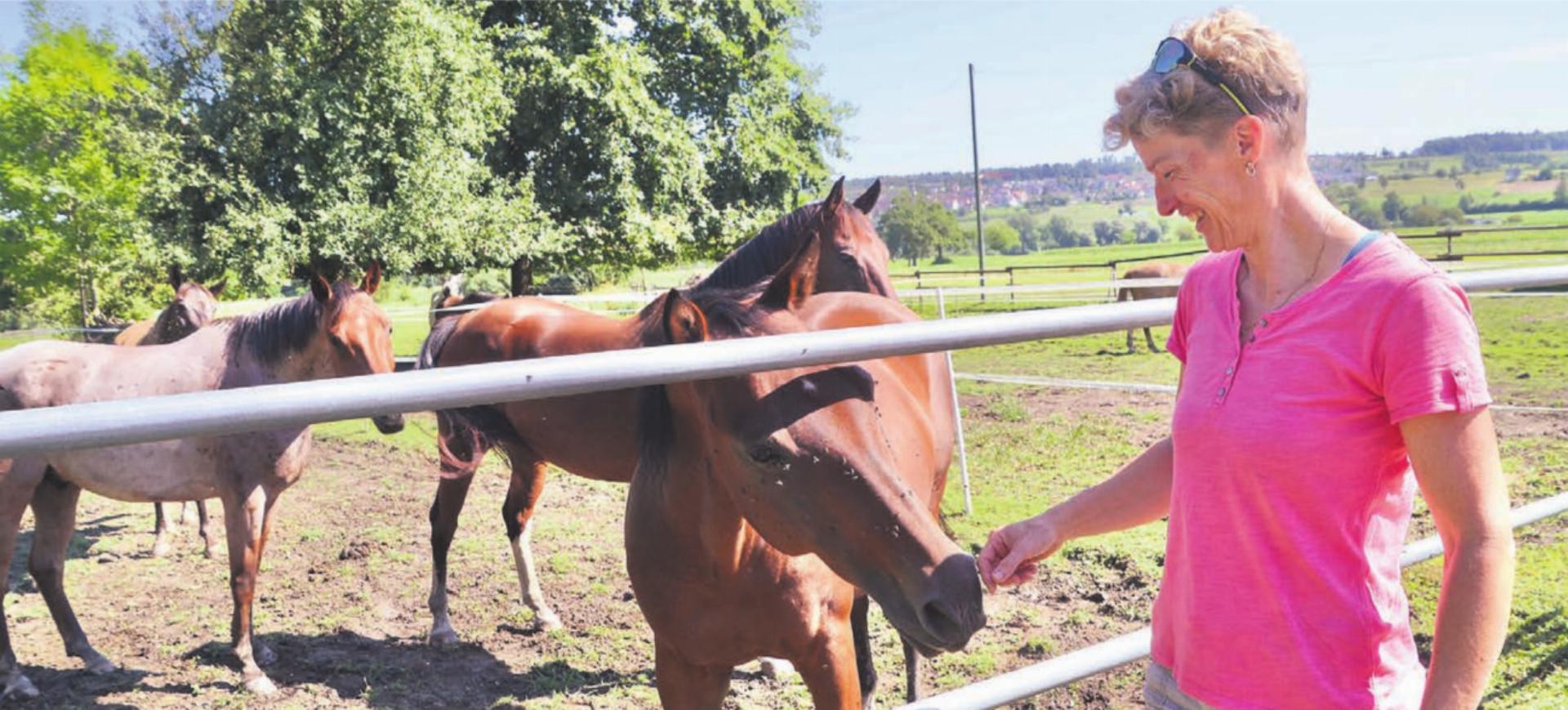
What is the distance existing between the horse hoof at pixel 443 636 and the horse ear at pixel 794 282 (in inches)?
148

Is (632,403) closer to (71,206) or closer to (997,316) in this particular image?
(997,316)

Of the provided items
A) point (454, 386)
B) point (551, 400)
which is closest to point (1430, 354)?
point (454, 386)

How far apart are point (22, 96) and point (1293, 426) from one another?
28.6 meters

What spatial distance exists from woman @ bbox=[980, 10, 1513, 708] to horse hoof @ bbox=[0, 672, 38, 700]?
222 inches

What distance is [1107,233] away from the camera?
79438 mm

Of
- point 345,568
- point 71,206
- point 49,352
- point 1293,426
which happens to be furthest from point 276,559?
point 71,206

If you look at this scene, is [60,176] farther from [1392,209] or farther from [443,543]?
[1392,209]

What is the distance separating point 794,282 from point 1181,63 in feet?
4.03

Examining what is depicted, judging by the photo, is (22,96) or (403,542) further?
(22,96)

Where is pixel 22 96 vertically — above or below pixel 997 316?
above

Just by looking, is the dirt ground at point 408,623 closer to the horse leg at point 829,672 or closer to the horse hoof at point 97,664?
the horse hoof at point 97,664

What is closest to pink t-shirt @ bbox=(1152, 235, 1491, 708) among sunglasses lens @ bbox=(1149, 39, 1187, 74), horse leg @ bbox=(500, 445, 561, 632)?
sunglasses lens @ bbox=(1149, 39, 1187, 74)

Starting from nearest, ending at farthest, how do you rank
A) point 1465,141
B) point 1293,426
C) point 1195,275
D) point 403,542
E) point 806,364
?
point 1293,426 < point 806,364 < point 1195,275 < point 403,542 < point 1465,141

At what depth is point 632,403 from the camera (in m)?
4.63
